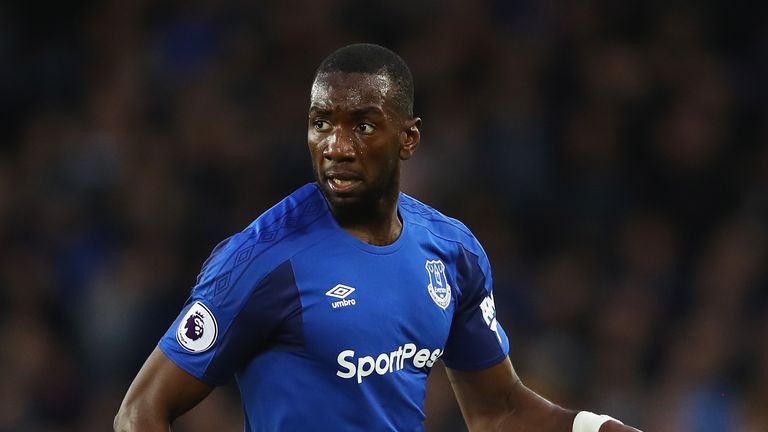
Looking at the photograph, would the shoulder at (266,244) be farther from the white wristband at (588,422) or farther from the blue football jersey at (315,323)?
the white wristband at (588,422)

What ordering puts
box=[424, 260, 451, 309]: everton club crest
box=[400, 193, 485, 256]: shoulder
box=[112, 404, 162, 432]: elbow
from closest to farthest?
box=[112, 404, 162, 432]: elbow → box=[424, 260, 451, 309]: everton club crest → box=[400, 193, 485, 256]: shoulder

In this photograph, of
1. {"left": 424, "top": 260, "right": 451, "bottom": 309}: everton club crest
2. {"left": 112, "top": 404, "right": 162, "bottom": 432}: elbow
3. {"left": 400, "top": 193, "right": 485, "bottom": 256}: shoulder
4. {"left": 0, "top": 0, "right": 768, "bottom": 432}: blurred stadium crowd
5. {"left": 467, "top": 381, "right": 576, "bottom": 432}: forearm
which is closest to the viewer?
{"left": 112, "top": 404, "right": 162, "bottom": 432}: elbow

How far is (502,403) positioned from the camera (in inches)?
178

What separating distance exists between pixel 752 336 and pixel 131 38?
5534 millimetres

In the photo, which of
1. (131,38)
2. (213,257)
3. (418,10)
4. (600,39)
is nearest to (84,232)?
(131,38)

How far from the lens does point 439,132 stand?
999cm

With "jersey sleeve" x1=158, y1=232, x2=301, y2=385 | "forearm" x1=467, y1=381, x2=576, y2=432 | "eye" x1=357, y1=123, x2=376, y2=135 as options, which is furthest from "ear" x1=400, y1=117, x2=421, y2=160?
"forearm" x1=467, y1=381, x2=576, y2=432

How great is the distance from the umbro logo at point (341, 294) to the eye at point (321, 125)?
462 millimetres

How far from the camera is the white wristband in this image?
14.3 ft

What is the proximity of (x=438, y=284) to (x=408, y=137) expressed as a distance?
49cm

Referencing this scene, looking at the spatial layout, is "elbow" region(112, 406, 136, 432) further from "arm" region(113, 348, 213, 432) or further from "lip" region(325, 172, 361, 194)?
"lip" region(325, 172, 361, 194)

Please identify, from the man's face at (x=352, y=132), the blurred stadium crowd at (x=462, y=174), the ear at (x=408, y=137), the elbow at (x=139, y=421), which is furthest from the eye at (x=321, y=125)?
the blurred stadium crowd at (x=462, y=174)

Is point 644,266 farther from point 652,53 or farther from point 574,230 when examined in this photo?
point 652,53

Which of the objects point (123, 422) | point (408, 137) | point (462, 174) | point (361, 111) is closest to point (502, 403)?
point (408, 137)
